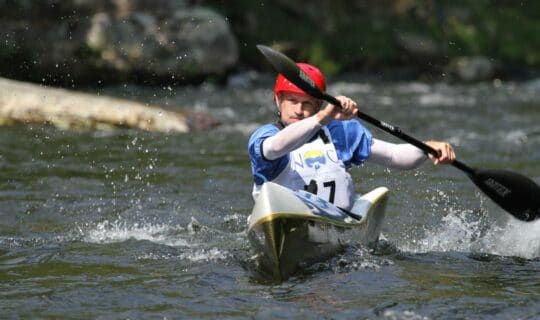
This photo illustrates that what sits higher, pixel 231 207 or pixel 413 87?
pixel 413 87

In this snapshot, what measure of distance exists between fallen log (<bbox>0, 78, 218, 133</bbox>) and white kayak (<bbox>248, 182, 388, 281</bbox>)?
21.3 feet

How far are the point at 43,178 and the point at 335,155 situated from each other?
3899 mm

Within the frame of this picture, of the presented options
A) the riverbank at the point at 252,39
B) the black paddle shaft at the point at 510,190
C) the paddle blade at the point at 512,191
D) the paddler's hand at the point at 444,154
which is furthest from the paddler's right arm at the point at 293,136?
the riverbank at the point at 252,39

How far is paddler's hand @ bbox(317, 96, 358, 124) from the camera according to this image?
5242 mm

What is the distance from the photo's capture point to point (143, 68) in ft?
55.3

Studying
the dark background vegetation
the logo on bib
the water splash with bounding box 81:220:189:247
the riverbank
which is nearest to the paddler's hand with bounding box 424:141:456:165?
the logo on bib

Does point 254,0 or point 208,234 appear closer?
point 208,234

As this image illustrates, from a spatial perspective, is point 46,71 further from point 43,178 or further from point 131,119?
point 43,178

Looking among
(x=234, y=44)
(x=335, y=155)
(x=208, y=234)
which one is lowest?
(x=208, y=234)

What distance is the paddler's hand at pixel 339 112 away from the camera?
5.24 metres

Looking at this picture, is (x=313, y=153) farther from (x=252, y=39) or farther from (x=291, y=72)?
(x=252, y=39)

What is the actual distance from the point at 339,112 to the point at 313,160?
0.63 meters

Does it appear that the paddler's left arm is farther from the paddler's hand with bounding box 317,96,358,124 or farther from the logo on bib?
the paddler's hand with bounding box 317,96,358,124

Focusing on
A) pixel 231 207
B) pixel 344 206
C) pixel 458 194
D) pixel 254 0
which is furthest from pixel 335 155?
pixel 254 0
